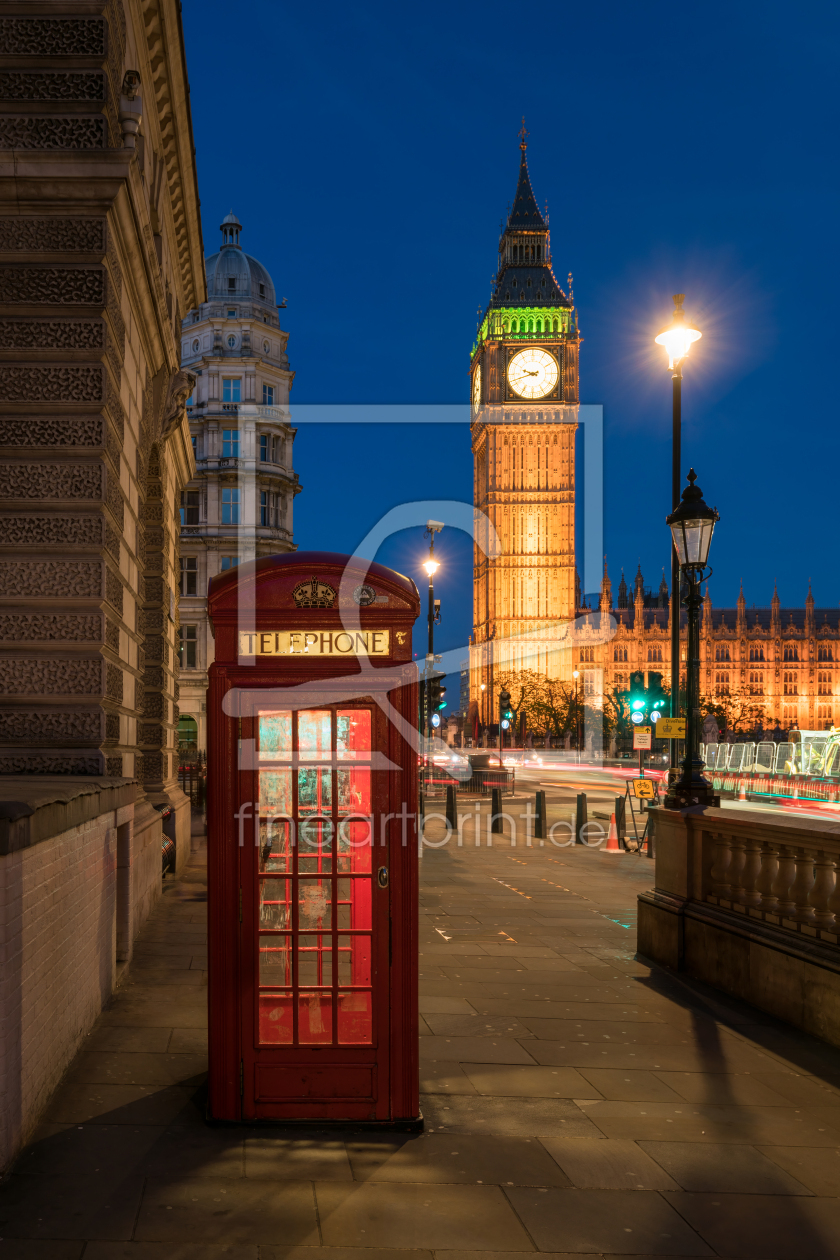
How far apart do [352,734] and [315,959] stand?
1.21 meters

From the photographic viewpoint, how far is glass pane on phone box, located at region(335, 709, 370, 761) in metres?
5.43

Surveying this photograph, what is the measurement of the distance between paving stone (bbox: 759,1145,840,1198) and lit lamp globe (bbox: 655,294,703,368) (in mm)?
10066

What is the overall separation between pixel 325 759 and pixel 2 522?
407cm

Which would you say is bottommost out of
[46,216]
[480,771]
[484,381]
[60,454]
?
[480,771]

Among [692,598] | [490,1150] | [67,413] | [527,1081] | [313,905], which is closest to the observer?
[490,1150]

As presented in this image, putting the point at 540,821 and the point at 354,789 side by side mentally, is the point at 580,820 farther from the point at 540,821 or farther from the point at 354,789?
the point at 354,789

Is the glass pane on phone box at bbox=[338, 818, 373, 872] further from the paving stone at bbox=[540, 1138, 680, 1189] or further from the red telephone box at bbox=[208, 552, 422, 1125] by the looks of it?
the paving stone at bbox=[540, 1138, 680, 1189]

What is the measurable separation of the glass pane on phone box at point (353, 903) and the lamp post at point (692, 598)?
5423 mm

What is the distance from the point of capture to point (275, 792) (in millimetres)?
5398

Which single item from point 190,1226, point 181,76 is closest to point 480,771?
point 181,76


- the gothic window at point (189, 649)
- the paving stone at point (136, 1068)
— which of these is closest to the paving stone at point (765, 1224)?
the paving stone at point (136, 1068)

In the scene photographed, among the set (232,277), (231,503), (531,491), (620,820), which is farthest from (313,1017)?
(531,491)

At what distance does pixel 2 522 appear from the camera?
26.0ft

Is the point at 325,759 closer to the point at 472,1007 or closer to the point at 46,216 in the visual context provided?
the point at 472,1007
